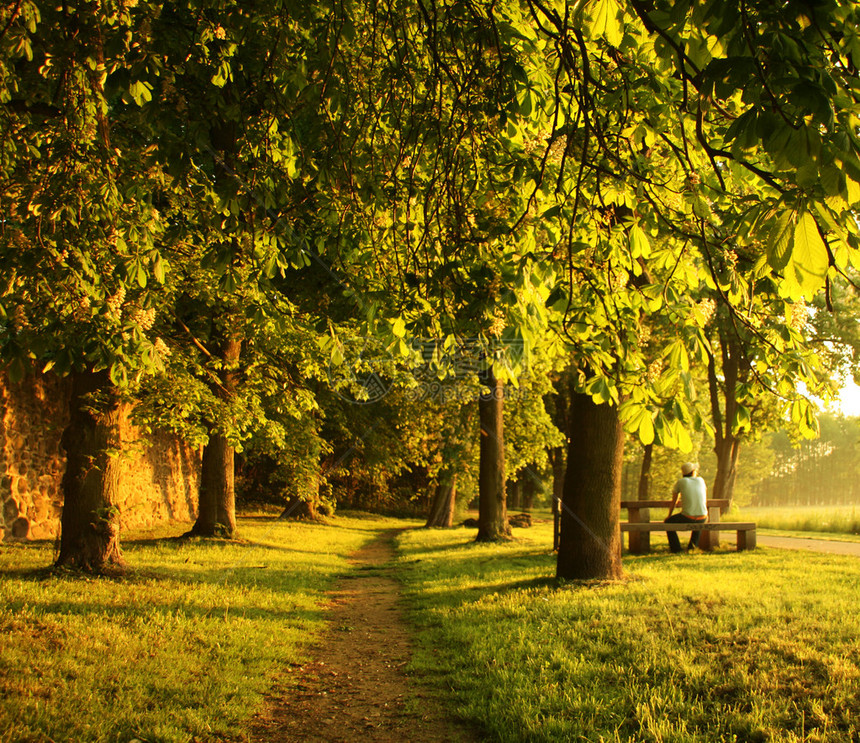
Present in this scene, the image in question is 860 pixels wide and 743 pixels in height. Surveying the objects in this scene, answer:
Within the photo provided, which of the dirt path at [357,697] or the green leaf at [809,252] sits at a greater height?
the green leaf at [809,252]

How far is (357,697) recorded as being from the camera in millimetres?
4559

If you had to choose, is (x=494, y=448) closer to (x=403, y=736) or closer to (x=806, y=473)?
(x=403, y=736)

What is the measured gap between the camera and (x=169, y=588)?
727 centimetres

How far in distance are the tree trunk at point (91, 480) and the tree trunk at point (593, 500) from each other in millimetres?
6129

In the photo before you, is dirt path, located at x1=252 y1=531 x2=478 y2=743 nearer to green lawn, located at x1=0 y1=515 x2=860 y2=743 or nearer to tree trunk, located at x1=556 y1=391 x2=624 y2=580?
green lawn, located at x1=0 y1=515 x2=860 y2=743

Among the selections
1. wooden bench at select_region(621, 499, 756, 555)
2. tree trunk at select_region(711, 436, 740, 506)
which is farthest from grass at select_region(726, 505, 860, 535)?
wooden bench at select_region(621, 499, 756, 555)

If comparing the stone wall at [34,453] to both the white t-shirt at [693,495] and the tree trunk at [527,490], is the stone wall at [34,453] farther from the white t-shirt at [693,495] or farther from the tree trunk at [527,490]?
the tree trunk at [527,490]

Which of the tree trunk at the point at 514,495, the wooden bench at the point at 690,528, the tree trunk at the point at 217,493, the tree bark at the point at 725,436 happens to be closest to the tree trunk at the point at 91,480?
the tree trunk at the point at 217,493

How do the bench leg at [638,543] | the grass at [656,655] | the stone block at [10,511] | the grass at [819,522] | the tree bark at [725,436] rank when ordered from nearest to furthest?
the grass at [656,655] < the stone block at [10,511] < the bench leg at [638,543] < the grass at [819,522] < the tree bark at [725,436]

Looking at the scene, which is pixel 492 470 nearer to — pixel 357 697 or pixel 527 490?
pixel 357 697

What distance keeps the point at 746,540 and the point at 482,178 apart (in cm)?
969

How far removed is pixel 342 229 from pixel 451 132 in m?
1.04

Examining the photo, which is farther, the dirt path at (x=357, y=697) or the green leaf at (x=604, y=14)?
the dirt path at (x=357, y=697)

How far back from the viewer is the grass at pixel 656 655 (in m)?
3.48
